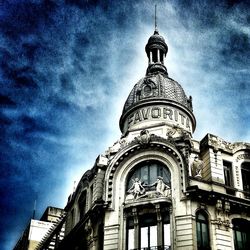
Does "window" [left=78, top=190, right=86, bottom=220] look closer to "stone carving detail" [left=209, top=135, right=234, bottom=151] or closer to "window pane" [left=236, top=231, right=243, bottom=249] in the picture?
"stone carving detail" [left=209, top=135, right=234, bottom=151]

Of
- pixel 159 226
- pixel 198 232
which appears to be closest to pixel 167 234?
pixel 159 226

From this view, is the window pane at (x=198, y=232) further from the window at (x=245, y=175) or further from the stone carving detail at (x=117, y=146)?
the stone carving detail at (x=117, y=146)

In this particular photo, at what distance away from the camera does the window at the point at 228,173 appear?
1357 inches

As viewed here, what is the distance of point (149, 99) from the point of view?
41.4 meters

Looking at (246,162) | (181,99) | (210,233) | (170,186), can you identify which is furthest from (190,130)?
(210,233)

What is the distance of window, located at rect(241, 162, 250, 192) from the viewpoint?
34.8 meters

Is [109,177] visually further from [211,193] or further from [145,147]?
[211,193]

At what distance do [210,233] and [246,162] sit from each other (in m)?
7.58

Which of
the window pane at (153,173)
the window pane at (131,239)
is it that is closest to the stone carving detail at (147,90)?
the window pane at (153,173)

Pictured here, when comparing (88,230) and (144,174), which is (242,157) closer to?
(144,174)

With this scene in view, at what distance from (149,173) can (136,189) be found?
65.4 inches

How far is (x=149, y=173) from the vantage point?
113 feet

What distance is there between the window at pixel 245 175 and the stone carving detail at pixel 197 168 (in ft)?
11.1

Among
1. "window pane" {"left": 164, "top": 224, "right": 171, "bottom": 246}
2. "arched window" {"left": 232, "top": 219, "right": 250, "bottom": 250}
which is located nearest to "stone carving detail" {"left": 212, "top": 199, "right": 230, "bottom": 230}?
"arched window" {"left": 232, "top": 219, "right": 250, "bottom": 250}
